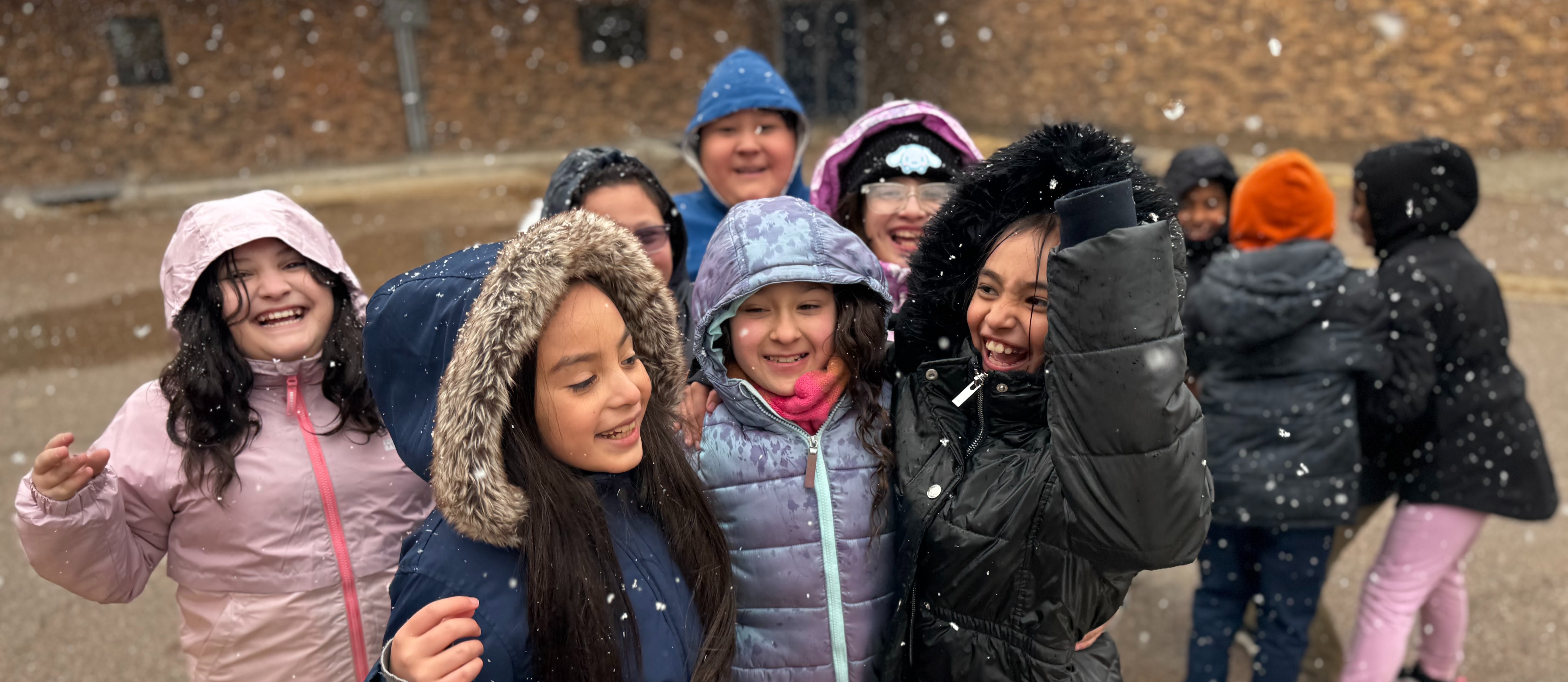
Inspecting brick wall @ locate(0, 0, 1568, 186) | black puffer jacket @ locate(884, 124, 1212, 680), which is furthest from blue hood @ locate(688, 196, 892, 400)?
brick wall @ locate(0, 0, 1568, 186)

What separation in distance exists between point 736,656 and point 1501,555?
3.72 m

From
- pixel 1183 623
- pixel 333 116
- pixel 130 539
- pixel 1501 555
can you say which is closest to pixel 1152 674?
pixel 1183 623

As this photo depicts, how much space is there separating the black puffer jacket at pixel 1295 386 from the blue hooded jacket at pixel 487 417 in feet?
6.27

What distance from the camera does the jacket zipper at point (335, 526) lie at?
199cm

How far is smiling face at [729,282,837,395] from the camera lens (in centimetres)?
181

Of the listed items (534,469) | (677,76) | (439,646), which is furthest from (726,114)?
(677,76)

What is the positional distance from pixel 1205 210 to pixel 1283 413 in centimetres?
121

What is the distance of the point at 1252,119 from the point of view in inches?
479

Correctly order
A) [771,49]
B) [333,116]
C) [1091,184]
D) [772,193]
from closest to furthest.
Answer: [1091,184]
[772,193]
[333,116]
[771,49]

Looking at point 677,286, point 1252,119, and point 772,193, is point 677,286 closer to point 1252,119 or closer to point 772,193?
point 772,193

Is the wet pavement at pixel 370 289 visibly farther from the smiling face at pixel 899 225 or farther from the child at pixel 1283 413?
the smiling face at pixel 899 225

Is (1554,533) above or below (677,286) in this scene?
below

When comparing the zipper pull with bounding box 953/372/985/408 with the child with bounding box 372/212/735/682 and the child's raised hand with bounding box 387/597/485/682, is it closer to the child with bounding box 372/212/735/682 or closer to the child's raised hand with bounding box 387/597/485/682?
the child with bounding box 372/212/735/682

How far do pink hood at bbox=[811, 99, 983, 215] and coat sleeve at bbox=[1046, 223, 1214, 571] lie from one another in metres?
1.17
